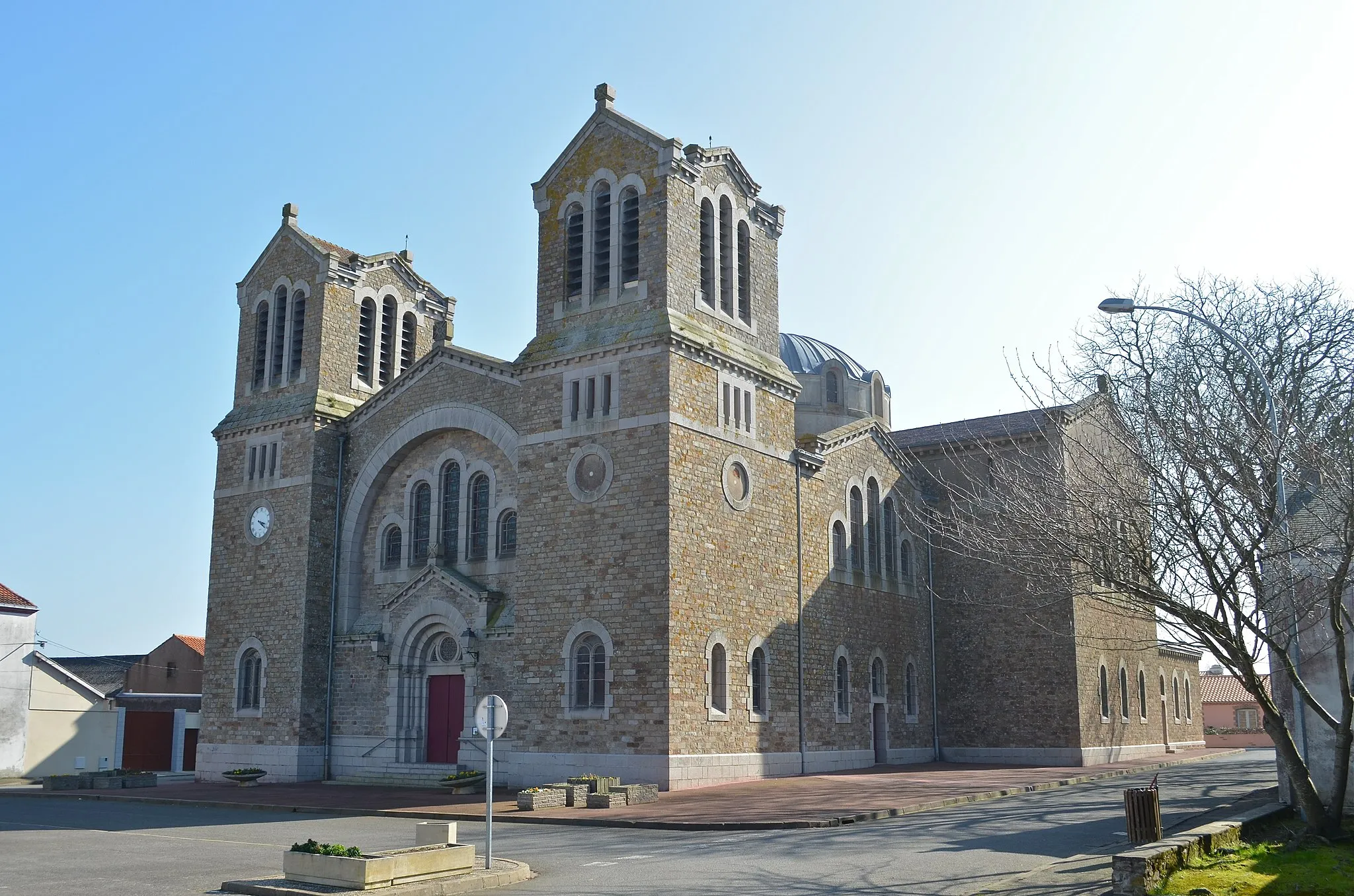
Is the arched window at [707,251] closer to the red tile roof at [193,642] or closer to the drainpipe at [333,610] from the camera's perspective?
the drainpipe at [333,610]

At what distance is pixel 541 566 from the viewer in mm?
26188

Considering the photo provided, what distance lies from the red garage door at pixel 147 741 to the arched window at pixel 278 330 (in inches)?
672

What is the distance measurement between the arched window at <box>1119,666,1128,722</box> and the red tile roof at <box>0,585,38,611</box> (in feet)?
118

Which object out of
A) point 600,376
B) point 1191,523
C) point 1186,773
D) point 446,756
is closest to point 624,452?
point 600,376

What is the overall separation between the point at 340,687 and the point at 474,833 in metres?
13.2

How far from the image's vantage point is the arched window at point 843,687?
30453 mm

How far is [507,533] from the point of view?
94.3 feet

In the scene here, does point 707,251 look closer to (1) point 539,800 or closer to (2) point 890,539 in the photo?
(2) point 890,539

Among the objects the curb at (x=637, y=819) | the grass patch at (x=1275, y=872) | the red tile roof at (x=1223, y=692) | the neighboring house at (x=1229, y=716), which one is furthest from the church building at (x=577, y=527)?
the red tile roof at (x=1223, y=692)

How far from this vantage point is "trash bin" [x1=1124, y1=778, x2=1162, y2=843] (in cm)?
1430

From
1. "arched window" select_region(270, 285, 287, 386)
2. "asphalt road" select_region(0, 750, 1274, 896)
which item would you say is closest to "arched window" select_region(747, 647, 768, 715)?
"asphalt road" select_region(0, 750, 1274, 896)

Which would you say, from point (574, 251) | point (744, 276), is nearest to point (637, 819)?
point (574, 251)

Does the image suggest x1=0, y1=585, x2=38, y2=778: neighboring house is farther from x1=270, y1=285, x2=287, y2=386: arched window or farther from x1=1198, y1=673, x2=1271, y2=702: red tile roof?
x1=1198, y1=673, x2=1271, y2=702: red tile roof

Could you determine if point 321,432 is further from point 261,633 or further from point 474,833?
point 474,833
